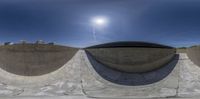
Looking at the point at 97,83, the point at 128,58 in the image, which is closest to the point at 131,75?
the point at 128,58

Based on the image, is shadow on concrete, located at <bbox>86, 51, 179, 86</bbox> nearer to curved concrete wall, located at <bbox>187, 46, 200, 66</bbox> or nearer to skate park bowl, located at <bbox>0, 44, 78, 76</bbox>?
curved concrete wall, located at <bbox>187, 46, 200, 66</bbox>

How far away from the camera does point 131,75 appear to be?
15227 millimetres

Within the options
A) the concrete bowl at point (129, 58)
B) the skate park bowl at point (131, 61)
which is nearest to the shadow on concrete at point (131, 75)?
the skate park bowl at point (131, 61)

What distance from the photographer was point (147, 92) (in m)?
11.9

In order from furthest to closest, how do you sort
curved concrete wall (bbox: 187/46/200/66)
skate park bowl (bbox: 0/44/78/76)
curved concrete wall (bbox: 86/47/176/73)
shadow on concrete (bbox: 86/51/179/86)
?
1. curved concrete wall (bbox: 187/46/200/66)
2. curved concrete wall (bbox: 86/47/176/73)
3. skate park bowl (bbox: 0/44/78/76)
4. shadow on concrete (bbox: 86/51/179/86)

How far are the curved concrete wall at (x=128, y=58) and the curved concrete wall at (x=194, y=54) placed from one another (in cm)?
241

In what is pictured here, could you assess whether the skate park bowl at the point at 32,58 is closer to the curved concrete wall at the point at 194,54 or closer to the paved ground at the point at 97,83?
the paved ground at the point at 97,83

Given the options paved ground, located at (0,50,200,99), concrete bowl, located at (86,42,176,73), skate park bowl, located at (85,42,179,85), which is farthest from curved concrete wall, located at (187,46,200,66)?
concrete bowl, located at (86,42,176,73)

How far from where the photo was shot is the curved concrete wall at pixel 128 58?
1602cm

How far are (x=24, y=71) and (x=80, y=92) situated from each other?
533 centimetres

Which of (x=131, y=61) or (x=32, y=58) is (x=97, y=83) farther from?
(x=32, y=58)

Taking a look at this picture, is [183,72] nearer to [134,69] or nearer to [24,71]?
[134,69]

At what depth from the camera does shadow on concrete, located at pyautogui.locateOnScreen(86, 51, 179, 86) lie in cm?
1394

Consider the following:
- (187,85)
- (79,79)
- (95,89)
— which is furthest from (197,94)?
(79,79)
